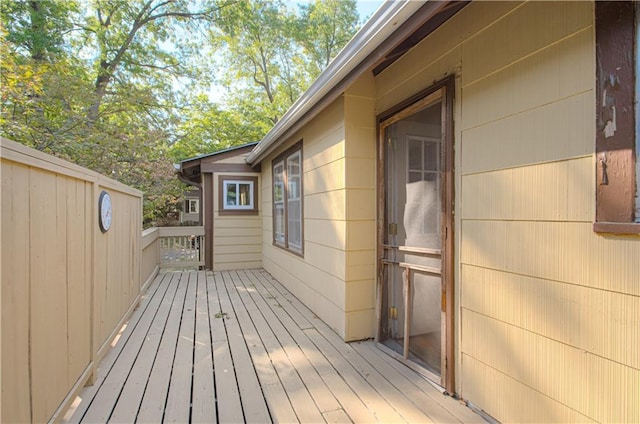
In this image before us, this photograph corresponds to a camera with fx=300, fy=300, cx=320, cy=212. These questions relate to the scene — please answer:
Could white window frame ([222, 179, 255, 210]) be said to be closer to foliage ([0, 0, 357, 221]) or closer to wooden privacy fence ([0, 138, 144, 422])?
foliage ([0, 0, 357, 221])

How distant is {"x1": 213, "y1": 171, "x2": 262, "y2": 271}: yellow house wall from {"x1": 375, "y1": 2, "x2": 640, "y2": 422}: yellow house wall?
529cm

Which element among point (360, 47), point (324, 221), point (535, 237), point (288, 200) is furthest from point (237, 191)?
point (535, 237)

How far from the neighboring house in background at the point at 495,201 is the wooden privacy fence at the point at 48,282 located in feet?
6.50

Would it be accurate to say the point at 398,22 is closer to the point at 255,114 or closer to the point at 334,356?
the point at 334,356

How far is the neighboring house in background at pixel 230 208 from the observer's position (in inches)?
253

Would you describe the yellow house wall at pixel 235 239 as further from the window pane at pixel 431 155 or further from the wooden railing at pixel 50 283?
the window pane at pixel 431 155

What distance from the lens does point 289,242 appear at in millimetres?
4703

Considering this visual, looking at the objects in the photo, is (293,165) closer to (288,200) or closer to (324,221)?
(288,200)

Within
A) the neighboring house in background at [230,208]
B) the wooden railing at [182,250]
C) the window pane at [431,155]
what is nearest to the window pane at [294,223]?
the window pane at [431,155]

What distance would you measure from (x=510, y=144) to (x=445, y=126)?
0.50 m

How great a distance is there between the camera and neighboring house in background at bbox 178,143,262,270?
6.43 meters

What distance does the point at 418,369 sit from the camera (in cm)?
226

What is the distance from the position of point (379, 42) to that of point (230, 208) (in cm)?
530

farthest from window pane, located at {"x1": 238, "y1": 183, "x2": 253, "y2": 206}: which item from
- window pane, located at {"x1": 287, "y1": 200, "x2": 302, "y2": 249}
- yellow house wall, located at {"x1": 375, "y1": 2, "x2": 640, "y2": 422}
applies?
yellow house wall, located at {"x1": 375, "y1": 2, "x2": 640, "y2": 422}
